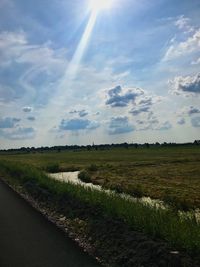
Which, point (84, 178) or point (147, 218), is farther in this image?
point (84, 178)

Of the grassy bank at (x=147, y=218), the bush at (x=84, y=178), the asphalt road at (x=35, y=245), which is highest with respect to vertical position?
the bush at (x=84, y=178)

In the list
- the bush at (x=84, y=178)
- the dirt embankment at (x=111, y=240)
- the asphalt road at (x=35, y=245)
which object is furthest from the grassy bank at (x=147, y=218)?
→ the bush at (x=84, y=178)

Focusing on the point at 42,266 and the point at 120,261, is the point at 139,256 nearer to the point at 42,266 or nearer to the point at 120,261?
the point at 120,261

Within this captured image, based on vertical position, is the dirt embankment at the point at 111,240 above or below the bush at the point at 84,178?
below

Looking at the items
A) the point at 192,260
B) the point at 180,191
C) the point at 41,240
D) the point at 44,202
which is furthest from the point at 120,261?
the point at 180,191

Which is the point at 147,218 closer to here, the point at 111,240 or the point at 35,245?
the point at 111,240

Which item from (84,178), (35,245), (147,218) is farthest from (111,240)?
(84,178)

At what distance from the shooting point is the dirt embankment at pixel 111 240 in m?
10.0

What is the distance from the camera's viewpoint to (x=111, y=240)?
41.4ft

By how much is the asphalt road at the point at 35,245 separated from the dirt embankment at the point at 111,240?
0.46 metres

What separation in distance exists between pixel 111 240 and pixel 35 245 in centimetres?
210

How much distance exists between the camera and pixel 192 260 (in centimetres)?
959

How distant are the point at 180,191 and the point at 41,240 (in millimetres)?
17380

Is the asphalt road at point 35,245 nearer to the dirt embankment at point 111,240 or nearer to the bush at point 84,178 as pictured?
the dirt embankment at point 111,240
